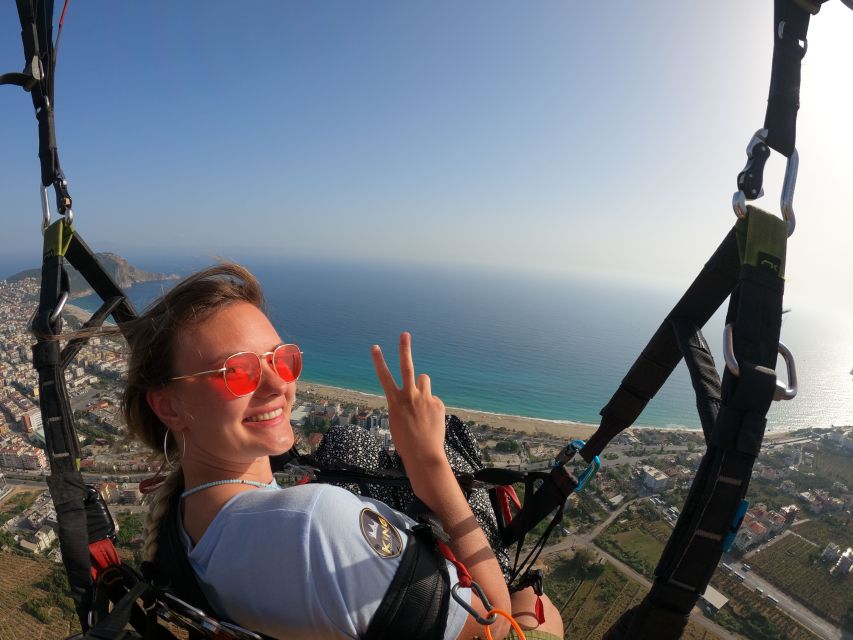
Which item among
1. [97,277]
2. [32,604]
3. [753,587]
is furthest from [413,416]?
[753,587]

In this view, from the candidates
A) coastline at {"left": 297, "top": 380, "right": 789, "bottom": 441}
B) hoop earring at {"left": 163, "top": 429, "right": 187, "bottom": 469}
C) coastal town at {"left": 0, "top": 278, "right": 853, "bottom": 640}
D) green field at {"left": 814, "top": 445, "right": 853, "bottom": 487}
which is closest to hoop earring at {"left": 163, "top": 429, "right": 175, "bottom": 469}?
hoop earring at {"left": 163, "top": 429, "right": 187, "bottom": 469}

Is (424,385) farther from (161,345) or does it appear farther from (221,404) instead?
(161,345)

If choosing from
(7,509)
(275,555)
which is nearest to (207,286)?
(275,555)

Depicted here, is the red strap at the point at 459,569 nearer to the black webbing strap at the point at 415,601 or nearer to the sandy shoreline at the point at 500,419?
the black webbing strap at the point at 415,601

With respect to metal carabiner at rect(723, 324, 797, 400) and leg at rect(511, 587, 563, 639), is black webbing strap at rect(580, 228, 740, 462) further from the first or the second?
leg at rect(511, 587, 563, 639)

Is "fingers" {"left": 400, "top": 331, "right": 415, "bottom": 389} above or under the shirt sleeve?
above

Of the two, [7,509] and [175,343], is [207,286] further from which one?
[7,509]

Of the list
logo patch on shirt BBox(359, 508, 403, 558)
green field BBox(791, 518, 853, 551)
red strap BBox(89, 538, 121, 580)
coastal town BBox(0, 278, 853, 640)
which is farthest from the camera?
green field BBox(791, 518, 853, 551)

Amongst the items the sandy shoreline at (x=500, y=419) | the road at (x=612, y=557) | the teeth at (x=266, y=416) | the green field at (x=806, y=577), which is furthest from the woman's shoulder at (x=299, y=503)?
the sandy shoreline at (x=500, y=419)
